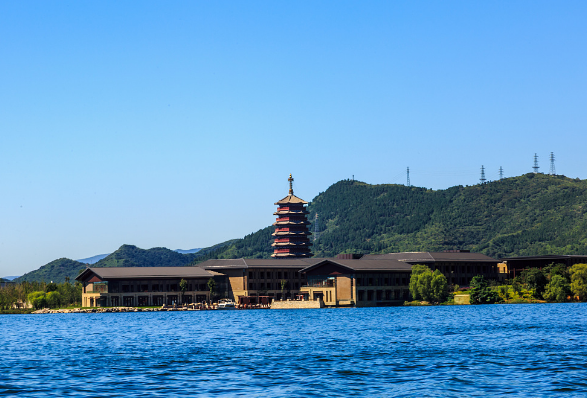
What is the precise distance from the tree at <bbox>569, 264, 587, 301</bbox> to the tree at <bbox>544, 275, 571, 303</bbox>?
4.93 ft

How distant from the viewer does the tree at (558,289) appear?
183625 millimetres

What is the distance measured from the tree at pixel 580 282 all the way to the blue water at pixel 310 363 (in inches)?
3342

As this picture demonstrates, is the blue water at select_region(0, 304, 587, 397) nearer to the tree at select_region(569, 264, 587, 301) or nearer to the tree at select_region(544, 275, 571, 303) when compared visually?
the tree at select_region(544, 275, 571, 303)

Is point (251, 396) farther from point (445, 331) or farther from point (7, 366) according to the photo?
point (445, 331)

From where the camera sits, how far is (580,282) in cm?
18338

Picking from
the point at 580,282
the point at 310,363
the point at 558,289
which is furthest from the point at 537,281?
the point at 310,363

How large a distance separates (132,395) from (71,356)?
2838 centimetres

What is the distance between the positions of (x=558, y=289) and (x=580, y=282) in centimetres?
508

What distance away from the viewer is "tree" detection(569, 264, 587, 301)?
183125 millimetres

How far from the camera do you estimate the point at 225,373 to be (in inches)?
A: 2256

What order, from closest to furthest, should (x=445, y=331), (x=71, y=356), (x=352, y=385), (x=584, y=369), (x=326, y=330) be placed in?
(x=352, y=385), (x=584, y=369), (x=71, y=356), (x=445, y=331), (x=326, y=330)

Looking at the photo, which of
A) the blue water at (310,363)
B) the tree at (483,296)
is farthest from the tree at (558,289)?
the blue water at (310,363)

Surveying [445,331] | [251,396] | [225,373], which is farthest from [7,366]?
[445,331]

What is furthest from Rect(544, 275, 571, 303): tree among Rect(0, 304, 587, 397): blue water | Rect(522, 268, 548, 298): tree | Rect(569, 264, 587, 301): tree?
Rect(0, 304, 587, 397): blue water
